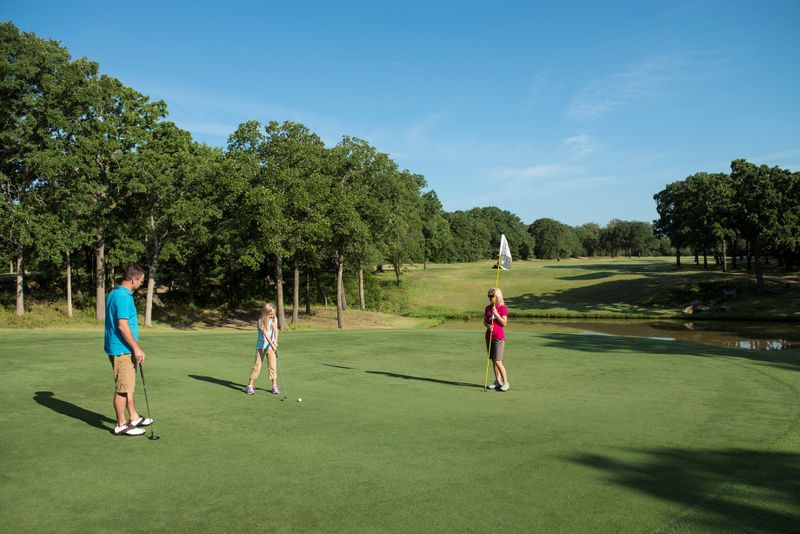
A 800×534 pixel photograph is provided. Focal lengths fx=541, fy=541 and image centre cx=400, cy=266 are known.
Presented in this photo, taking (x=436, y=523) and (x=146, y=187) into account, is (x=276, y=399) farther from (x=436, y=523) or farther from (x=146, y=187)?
(x=146, y=187)

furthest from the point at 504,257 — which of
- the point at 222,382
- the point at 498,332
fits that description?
the point at 222,382

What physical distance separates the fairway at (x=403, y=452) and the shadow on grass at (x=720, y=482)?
0.03 m

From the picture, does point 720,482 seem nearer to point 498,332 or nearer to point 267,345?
point 498,332

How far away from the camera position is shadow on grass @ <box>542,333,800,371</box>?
1916 centimetres

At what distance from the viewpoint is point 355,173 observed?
1763 inches

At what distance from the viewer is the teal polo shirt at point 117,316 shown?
859 centimetres

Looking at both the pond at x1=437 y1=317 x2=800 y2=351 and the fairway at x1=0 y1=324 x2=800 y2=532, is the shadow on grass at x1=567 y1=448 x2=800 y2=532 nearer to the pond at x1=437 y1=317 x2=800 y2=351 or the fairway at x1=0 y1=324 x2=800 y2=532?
the fairway at x1=0 y1=324 x2=800 y2=532

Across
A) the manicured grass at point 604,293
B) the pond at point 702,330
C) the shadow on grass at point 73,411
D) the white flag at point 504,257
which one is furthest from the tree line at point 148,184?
the shadow on grass at point 73,411

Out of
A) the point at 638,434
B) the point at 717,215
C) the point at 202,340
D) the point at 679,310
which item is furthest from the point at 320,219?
the point at 717,215

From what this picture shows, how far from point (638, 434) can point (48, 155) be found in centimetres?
3702

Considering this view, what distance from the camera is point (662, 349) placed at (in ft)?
71.4

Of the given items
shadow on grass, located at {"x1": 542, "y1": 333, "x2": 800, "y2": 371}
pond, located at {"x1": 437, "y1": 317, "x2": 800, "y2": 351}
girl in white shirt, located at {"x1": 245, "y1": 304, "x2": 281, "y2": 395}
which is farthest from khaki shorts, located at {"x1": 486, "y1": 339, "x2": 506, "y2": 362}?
pond, located at {"x1": 437, "y1": 317, "x2": 800, "y2": 351}

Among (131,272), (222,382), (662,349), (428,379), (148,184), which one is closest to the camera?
(131,272)

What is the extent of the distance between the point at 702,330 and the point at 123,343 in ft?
147
